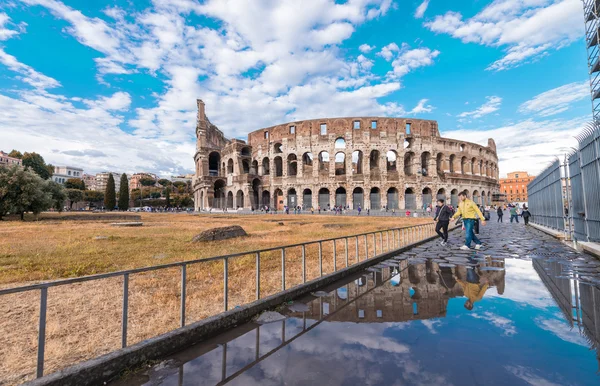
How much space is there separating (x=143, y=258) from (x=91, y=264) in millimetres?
1202

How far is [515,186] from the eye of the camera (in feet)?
388

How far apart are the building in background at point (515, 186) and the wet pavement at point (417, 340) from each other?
13374cm

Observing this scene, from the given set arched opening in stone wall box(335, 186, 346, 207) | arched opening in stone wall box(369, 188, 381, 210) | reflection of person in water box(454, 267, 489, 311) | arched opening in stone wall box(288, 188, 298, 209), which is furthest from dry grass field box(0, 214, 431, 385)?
arched opening in stone wall box(288, 188, 298, 209)

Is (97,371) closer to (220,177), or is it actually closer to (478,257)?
(478,257)

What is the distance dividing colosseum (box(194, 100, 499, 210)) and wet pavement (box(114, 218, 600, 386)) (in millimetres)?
35635

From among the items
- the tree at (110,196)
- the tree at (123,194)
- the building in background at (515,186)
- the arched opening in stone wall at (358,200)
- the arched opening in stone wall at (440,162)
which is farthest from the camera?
the building in background at (515,186)

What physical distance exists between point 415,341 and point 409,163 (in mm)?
44088

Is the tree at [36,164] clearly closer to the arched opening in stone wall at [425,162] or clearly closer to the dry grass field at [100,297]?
Result: the dry grass field at [100,297]

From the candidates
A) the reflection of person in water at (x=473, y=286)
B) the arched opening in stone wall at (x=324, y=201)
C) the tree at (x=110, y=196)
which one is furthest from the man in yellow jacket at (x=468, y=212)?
the tree at (x=110, y=196)

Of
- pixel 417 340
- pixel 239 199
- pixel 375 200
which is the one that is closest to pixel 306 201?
pixel 375 200

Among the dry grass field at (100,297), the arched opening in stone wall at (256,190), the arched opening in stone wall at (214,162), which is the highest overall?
the arched opening in stone wall at (214,162)

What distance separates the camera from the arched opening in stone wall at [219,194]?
4825 cm

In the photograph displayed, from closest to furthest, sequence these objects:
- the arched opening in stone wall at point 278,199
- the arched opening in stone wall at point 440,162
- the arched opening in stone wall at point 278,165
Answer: the arched opening in stone wall at point 440,162 → the arched opening in stone wall at point 278,199 → the arched opening in stone wall at point 278,165

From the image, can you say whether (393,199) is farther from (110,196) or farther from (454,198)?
(110,196)
